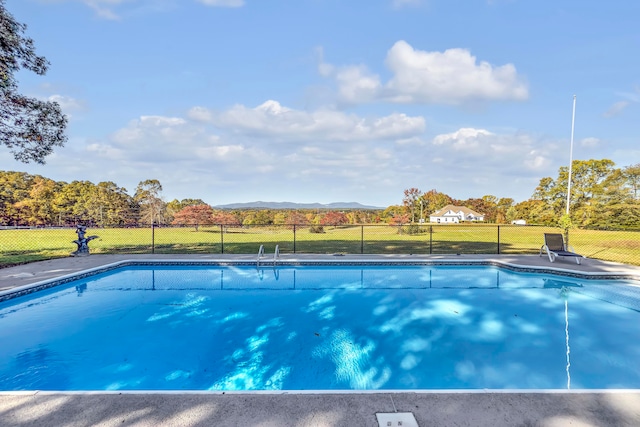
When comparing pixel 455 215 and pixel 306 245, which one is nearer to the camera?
pixel 306 245

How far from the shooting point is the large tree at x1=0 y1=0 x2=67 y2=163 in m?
7.22

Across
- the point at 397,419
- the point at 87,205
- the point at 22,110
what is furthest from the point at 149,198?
the point at 397,419

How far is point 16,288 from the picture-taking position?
5.98 meters

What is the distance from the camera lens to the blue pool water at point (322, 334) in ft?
11.4

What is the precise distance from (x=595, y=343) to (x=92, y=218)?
4048 cm

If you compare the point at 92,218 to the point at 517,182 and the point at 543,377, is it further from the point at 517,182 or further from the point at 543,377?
the point at 517,182

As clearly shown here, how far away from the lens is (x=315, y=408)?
221 cm

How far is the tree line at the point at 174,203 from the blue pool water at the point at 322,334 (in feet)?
67.7

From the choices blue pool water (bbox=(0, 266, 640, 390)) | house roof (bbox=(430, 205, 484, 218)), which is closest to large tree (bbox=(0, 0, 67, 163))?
blue pool water (bbox=(0, 266, 640, 390))

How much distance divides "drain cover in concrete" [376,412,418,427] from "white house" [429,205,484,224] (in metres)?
61.1

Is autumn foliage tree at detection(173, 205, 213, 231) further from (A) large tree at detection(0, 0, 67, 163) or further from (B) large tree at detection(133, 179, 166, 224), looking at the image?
(A) large tree at detection(0, 0, 67, 163)

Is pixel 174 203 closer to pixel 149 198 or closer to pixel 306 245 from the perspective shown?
pixel 149 198

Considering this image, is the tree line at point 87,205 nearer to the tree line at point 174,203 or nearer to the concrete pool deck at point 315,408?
the tree line at point 174,203

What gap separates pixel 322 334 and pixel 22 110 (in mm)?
9902
